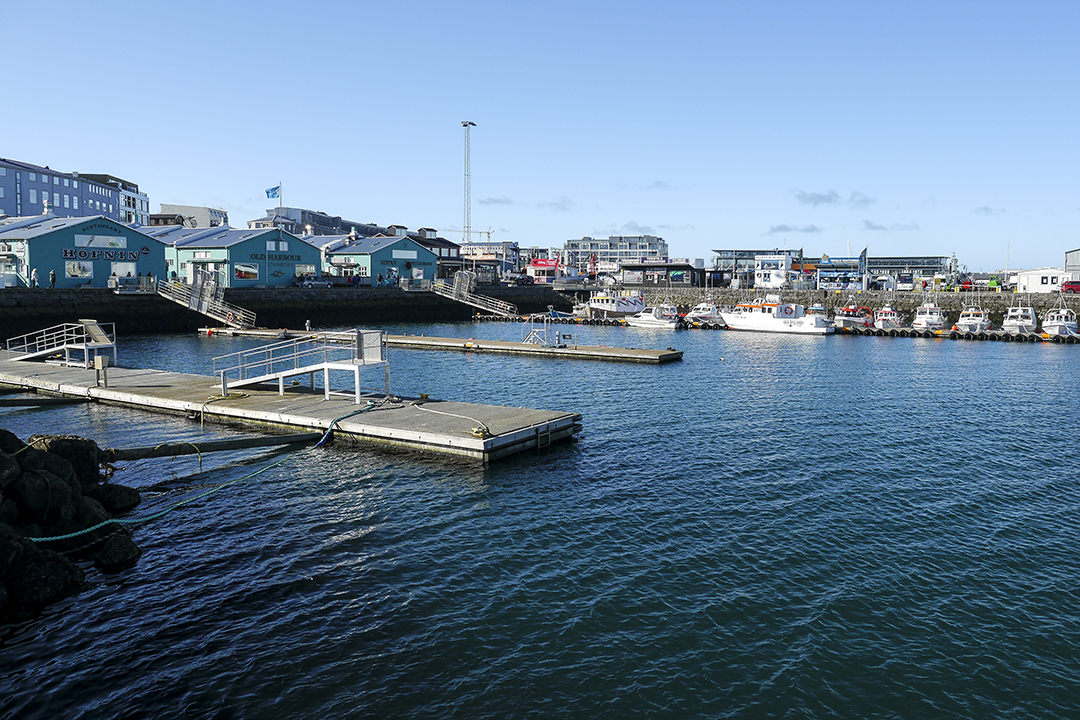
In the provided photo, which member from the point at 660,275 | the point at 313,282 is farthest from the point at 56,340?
the point at 660,275

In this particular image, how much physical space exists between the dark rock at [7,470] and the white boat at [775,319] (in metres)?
77.1

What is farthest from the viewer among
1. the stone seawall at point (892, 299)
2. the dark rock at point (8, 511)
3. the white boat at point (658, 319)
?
the white boat at point (658, 319)

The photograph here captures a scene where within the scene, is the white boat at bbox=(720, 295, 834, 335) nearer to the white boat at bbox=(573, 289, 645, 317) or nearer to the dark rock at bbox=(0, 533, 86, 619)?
the white boat at bbox=(573, 289, 645, 317)

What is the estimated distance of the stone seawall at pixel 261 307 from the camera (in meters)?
61.0

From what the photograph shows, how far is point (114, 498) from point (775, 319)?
76.0m

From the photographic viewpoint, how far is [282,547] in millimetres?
16516

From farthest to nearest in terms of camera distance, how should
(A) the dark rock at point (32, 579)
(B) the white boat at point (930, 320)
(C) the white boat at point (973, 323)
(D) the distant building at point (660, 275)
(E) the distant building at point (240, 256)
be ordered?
1. (D) the distant building at point (660, 275)
2. (E) the distant building at point (240, 256)
3. (B) the white boat at point (930, 320)
4. (C) the white boat at point (973, 323)
5. (A) the dark rock at point (32, 579)

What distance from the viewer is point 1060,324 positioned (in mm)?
74750

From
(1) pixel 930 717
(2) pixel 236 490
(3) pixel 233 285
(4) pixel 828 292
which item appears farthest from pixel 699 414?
(4) pixel 828 292

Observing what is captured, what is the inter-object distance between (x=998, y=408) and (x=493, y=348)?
3435cm

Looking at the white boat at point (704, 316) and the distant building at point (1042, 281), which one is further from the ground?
the distant building at point (1042, 281)

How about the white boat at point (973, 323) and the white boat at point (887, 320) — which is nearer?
the white boat at point (973, 323)

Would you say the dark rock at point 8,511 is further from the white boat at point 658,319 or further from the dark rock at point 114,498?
the white boat at point 658,319

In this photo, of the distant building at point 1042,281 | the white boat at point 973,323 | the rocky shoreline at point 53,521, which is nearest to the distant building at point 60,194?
the rocky shoreline at point 53,521
